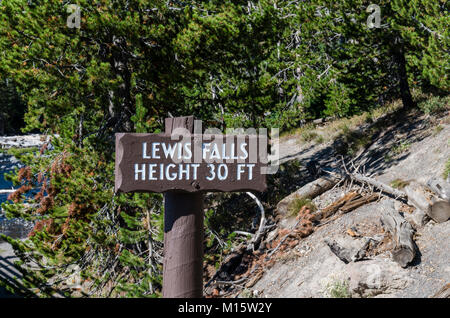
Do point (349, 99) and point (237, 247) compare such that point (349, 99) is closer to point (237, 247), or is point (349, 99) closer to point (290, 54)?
point (290, 54)

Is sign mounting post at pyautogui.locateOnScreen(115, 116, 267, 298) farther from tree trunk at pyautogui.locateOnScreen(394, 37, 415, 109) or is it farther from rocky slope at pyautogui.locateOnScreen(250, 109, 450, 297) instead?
tree trunk at pyautogui.locateOnScreen(394, 37, 415, 109)

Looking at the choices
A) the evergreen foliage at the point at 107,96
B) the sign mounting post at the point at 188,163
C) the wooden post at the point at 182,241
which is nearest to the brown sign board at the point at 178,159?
the sign mounting post at the point at 188,163

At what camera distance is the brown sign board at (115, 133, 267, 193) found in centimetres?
310

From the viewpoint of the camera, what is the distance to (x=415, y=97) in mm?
15273

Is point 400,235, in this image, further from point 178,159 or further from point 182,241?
point 178,159

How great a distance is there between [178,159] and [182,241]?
658mm

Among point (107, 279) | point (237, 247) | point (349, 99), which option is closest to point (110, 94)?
point (107, 279)

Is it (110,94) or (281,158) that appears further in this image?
(281,158)

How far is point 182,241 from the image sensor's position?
328 cm

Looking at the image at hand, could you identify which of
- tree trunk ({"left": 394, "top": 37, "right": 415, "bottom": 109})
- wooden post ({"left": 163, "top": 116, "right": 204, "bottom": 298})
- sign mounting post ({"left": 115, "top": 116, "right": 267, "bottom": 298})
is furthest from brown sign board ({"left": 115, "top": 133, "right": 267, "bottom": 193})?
tree trunk ({"left": 394, "top": 37, "right": 415, "bottom": 109})

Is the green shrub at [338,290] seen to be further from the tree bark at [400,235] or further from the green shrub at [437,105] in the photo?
the green shrub at [437,105]

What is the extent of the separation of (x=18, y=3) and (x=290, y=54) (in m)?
7.12

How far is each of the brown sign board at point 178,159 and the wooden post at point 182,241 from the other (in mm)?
159
